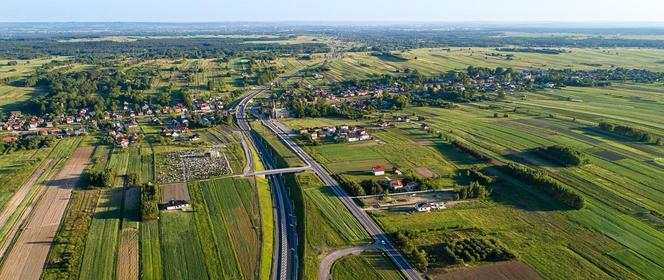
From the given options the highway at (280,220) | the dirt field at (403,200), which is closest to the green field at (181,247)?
the highway at (280,220)

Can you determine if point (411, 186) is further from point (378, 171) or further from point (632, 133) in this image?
point (632, 133)

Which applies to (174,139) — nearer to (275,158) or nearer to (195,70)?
(275,158)

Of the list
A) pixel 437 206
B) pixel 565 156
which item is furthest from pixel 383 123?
pixel 437 206

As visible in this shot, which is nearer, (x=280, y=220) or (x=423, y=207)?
(x=280, y=220)

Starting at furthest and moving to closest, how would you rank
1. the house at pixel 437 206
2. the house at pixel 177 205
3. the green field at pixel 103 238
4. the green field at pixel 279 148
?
the green field at pixel 279 148, the house at pixel 437 206, the house at pixel 177 205, the green field at pixel 103 238

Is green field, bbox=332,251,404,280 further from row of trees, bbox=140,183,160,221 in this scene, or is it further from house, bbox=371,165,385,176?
row of trees, bbox=140,183,160,221

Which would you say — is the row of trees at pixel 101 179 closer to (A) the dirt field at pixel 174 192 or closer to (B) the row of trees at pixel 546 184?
(A) the dirt field at pixel 174 192
